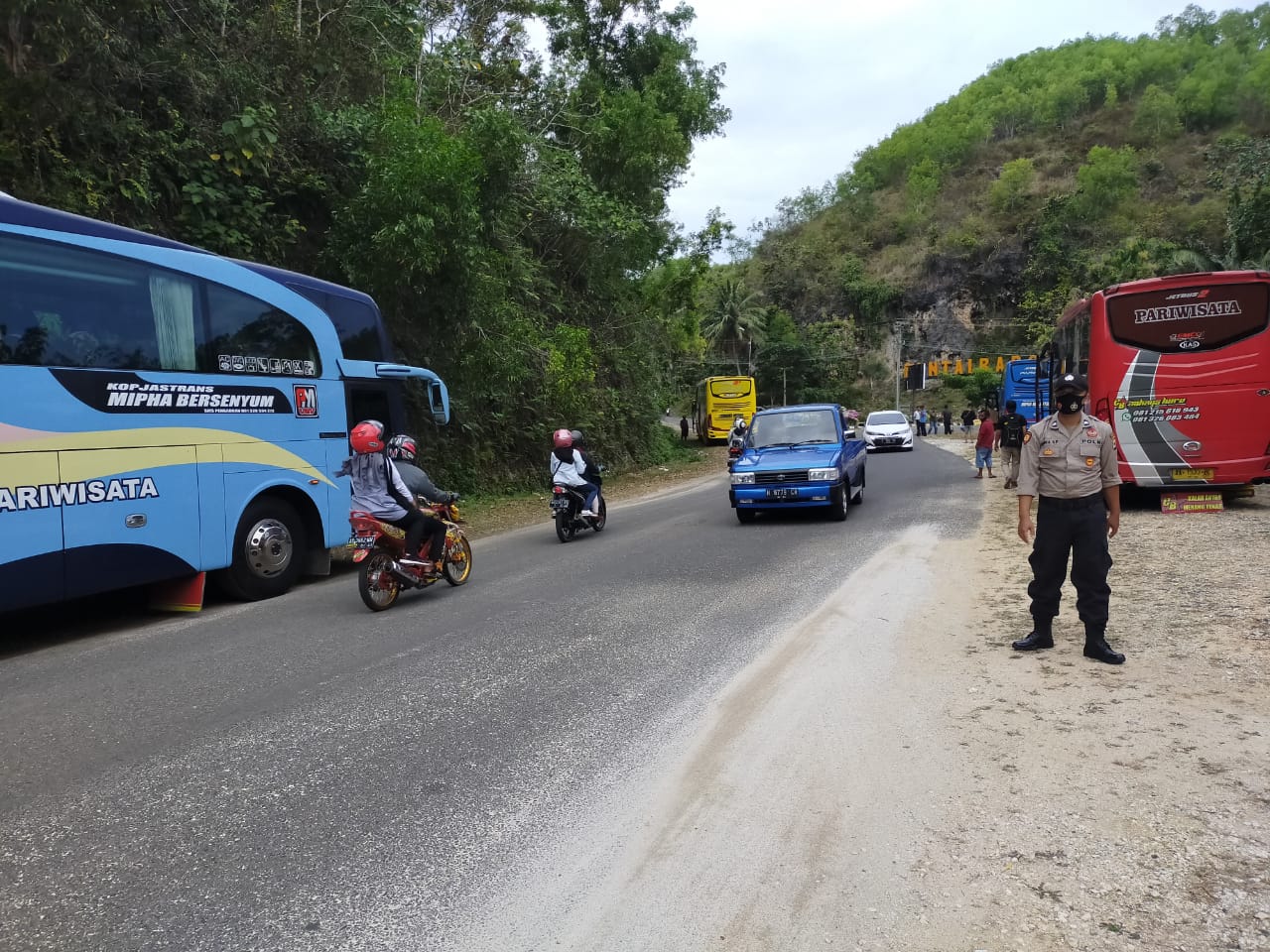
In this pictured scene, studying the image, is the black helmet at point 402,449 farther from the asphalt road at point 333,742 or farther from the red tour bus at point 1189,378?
the red tour bus at point 1189,378

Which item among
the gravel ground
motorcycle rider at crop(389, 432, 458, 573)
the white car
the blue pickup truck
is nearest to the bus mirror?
motorcycle rider at crop(389, 432, 458, 573)

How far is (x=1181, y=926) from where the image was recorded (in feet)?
8.93

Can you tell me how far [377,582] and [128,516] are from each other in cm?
217

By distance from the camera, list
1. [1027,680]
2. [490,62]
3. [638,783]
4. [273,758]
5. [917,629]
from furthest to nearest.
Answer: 1. [490,62]
2. [917,629]
3. [1027,680]
4. [273,758]
5. [638,783]

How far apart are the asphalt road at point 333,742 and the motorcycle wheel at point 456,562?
162 millimetres

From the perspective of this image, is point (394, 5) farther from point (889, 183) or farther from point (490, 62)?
point (889, 183)

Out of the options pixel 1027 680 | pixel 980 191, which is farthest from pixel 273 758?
pixel 980 191

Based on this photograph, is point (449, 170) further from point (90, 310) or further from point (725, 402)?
point (725, 402)

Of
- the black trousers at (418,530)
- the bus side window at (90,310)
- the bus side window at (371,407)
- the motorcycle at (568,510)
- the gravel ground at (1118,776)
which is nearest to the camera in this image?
the gravel ground at (1118,776)

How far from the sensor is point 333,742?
179 inches

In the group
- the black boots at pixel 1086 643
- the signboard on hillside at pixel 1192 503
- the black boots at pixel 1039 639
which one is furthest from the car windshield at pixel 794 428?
the black boots at pixel 1039 639

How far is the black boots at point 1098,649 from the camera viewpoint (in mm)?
5473

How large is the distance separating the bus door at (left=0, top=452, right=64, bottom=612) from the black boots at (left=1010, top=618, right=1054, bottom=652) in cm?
732

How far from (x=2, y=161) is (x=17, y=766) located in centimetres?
877
